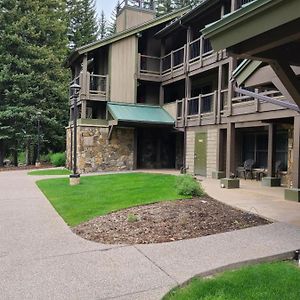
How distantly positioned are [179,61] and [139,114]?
394 centimetres

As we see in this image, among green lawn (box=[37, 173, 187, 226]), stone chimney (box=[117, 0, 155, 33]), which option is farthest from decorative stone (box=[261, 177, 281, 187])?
stone chimney (box=[117, 0, 155, 33])

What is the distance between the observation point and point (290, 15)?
3631mm

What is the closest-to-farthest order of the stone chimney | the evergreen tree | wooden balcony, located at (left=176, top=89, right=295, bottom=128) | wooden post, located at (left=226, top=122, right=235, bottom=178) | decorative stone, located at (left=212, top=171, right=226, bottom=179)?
wooden balcony, located at (left=176, top=89, right=295, bottom=128) < wooden post, located at (left=226, top=122, right=235, bottom=178) < decorative stone, located at (left=212, top=171, right=226, bottom=179) < the stone chimney < the evergreen tree

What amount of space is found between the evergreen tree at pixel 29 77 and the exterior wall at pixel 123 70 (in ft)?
30.7

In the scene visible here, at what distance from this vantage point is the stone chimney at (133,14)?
79.9 ft

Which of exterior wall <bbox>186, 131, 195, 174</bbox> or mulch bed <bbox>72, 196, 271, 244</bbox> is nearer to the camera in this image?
mulch bed <bbox>72, 196, 271, 244</bbox>

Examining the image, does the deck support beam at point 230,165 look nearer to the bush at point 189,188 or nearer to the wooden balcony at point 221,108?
the wooden balcony at point 221,108

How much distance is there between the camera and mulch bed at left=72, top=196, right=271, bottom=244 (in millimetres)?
6277

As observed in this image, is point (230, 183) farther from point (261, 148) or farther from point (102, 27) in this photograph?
point (102, 27)

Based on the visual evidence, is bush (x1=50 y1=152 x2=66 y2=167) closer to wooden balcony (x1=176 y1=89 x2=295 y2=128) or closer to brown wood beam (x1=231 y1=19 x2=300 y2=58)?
wooden balcony (x1=176 y1=89 x2=295 y2=128)

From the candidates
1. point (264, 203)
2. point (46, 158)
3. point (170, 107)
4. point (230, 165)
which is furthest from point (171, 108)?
point (46, 158)

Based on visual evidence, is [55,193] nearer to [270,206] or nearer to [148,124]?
[270,206]

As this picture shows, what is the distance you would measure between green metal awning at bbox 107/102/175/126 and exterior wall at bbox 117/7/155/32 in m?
6.39

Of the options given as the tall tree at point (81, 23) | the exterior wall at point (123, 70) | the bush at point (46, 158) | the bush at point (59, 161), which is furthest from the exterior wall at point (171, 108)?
the tall tree at point (81, 23)
